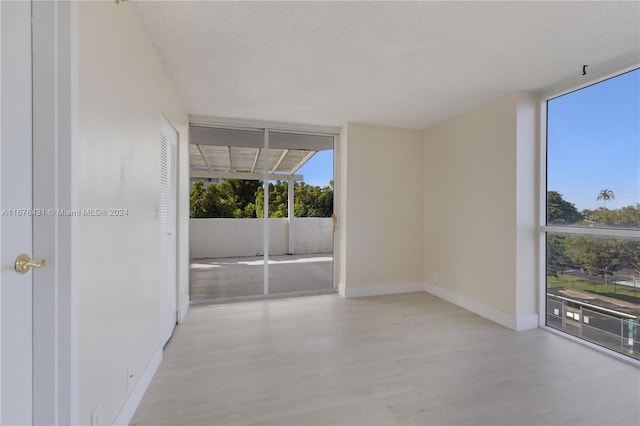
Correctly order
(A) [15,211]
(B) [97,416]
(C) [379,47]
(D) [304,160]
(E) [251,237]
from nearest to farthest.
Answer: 1. (A) [15,211]
2. (B) [97,416]
3. (C) [379,47]
4. (D) [304,160]
5. (E) [251,237]

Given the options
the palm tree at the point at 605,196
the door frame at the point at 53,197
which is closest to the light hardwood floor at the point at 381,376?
the door frame at the point at 53,197

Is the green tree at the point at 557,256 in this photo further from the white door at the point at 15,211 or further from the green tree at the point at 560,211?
the white door at the point at 15,211

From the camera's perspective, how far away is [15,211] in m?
1.08

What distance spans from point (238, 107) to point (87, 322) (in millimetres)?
2891

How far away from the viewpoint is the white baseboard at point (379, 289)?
4250 mm

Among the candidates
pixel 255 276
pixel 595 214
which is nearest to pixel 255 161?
pixel 255 276

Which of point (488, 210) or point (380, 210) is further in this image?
point (380, 210)

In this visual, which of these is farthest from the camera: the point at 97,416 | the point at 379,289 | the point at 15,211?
the point at 379,289

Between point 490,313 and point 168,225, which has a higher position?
point 168,225

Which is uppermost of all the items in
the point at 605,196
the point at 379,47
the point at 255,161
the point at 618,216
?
the point at 379,47

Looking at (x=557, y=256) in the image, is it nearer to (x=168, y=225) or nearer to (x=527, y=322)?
(x=527, y=322)

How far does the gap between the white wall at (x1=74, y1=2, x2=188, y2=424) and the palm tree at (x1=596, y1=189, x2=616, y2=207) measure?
12.7 feet

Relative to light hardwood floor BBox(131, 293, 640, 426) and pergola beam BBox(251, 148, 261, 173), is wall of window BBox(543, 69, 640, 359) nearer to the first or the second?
light hardwood floor BBox(131, 293, 640, 426)

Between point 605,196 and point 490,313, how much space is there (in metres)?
1.64
